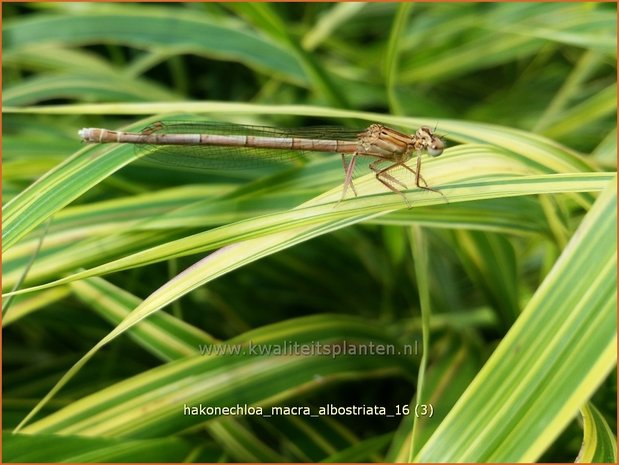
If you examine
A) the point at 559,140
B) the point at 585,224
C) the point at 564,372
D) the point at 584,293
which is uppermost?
the point at 559,140

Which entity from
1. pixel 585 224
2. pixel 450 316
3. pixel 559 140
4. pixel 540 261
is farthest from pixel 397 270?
pixel 585 224

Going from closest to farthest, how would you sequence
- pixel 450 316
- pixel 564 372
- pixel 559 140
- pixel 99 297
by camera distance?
pixel 564 372 < pixel 99 297 < pixel 450 316 < pixel 559 140

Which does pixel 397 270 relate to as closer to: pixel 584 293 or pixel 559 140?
pixel 559 140

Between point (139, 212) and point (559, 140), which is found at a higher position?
point (559, 140)

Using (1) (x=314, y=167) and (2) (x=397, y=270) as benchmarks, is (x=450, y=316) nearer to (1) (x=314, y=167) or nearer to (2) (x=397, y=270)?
(2) (x=397, y=270)

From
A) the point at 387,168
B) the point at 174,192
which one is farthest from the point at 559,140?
the point at 174,192

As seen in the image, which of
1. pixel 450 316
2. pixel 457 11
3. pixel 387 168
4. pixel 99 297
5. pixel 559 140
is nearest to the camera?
pixel 387 168

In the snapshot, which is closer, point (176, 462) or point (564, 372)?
point (564, 372)
